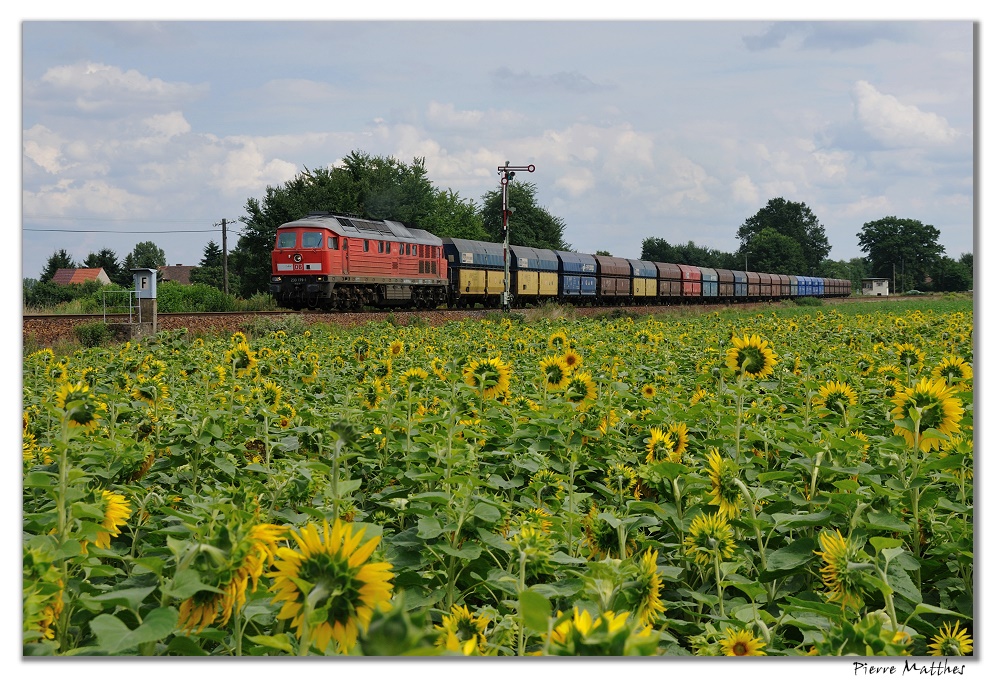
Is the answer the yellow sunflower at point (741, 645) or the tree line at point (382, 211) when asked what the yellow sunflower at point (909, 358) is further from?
the tree line at point (382, 211)

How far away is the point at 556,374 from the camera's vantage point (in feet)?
14.8

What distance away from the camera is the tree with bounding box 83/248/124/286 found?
183 inches

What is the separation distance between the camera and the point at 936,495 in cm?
324

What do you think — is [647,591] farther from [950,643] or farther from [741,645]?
[950,643]

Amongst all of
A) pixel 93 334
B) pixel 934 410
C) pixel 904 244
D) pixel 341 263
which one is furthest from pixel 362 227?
pixel 934 410

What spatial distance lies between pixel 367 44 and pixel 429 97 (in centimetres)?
50

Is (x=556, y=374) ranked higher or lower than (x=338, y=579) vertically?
higher

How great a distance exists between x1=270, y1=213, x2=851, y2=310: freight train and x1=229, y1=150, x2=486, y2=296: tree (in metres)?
10.4

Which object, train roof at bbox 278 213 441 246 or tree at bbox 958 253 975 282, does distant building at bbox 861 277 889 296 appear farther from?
train roof at bbox 278 213 441 246

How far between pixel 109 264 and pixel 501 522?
438cm

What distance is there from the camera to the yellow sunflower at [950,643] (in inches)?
95.7

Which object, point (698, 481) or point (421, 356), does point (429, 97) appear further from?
point (421, 356)

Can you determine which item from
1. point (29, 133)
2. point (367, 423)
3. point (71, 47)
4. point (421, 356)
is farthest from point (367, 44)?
→ point (421, 356)

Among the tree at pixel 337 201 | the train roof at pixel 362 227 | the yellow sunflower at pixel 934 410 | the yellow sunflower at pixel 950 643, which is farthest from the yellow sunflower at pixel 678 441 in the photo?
the tree at pixel 337 201
